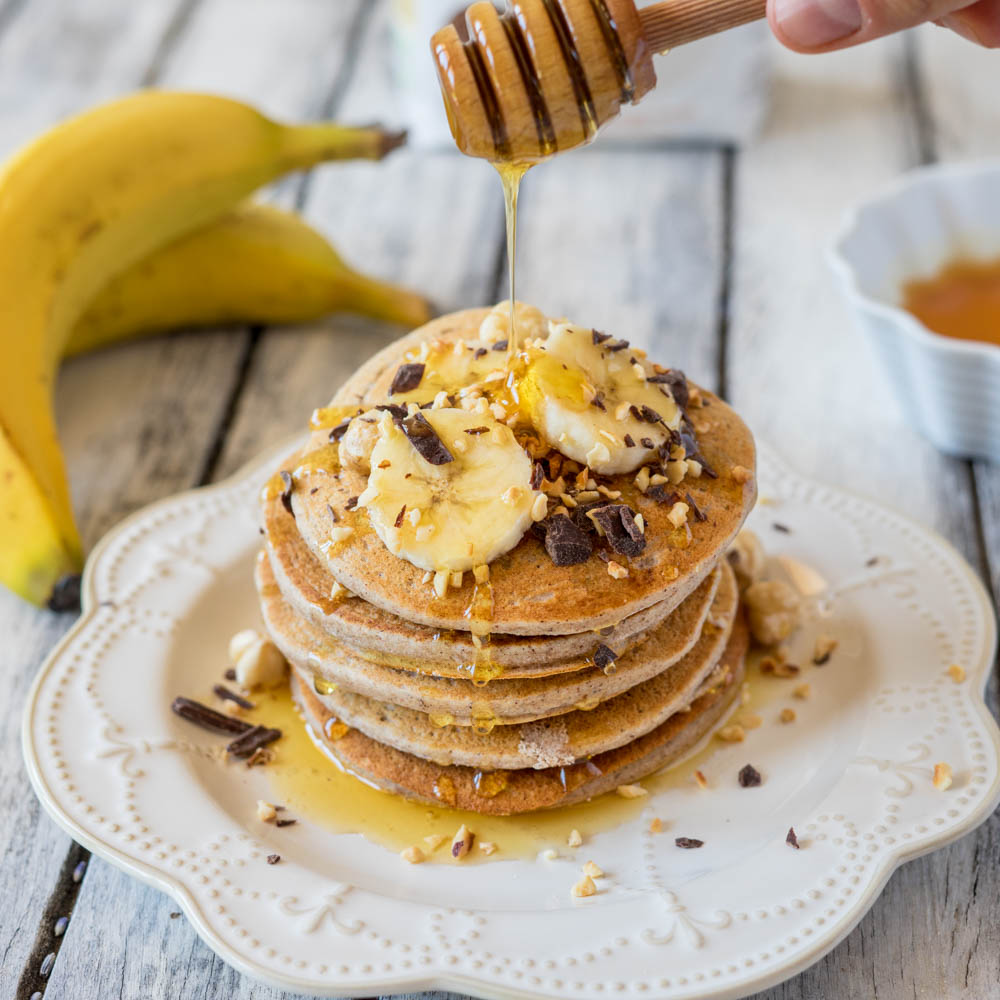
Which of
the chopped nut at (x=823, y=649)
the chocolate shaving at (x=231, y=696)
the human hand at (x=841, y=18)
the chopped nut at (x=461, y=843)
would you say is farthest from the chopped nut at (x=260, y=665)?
the human hand at (x=841, y=18)

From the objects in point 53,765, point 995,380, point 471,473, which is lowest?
point 995,380

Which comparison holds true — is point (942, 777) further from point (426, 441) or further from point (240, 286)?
point (240, 286)

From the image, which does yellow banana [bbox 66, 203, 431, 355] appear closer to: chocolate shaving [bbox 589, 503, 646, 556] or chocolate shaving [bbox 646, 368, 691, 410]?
chocolate shaving [bbox 646, 368, 691, 410]

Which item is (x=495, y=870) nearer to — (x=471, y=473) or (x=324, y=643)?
(x=324, y=643)

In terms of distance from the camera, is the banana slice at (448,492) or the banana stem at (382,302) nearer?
the banana slice at (448,492)

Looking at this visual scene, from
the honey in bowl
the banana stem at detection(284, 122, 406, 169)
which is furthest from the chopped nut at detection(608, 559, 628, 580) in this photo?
the banana stem at detection(284, 122, 406, 169)

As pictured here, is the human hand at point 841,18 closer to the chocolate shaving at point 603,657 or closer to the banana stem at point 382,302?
the chocolate shaving at point 603,657

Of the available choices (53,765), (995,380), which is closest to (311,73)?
(995,380)

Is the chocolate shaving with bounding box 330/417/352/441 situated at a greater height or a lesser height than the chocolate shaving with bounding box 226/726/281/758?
greater
